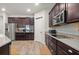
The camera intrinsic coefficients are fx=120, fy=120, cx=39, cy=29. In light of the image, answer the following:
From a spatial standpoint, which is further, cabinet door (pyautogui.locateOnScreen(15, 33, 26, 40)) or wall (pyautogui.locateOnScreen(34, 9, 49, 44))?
wall (pyautogui.locateOnScreen(34, 9, 49, 44))

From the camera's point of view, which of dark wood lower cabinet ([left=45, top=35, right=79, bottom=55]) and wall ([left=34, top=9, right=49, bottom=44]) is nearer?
dark wood lower cabinet ([left=45, top=35, right=79, bottom=55])

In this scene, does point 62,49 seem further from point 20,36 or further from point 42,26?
point 42,26

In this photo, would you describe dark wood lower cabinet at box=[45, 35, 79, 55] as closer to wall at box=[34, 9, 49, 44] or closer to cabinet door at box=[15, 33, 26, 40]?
cabinet door at box=[15, 33, 26, 40]

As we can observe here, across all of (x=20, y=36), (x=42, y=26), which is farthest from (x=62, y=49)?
(x=42, y=26)

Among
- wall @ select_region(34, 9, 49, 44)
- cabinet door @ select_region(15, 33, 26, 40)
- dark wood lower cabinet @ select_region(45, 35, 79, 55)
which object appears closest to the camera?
dark wood lower cabinet @ select_region(45, 35, 79, 55)

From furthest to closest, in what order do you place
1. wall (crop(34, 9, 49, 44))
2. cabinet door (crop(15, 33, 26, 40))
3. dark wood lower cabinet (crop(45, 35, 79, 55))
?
wall (crop(34, 9, 49, 44)) < cabinet door (crop(15, 33, 26, 40)) < dark wood lower cabinet (crop(45, 35, 79, 55))

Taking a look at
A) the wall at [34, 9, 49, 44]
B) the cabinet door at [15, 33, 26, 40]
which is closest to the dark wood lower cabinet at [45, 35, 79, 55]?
the cabinet door at [15, 33, 26, 40]

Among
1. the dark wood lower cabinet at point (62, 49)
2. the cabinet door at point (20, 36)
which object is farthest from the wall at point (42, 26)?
the dark wood lower cabinet at point (62, 49)

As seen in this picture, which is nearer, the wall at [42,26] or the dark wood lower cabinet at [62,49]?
the dark wood lower cabinet at [62,49]

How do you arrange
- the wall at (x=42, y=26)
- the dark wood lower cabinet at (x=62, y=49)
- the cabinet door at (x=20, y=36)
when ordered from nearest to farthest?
the dark wood lower cabinet at (x=62, y=49) → the cabinet door at (x=20, y=36) → the wall at (x=42, y=26)

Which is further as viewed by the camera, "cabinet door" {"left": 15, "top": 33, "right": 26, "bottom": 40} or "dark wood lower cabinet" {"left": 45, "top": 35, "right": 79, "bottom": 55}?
"cabinet door" {"left": 15, "top": 33, "right": 26, "bottom": 40}

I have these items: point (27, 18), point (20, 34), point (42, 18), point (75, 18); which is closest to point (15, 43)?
point (20, 34)

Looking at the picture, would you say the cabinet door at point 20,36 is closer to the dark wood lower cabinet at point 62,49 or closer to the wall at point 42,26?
the wall at point 42,26
